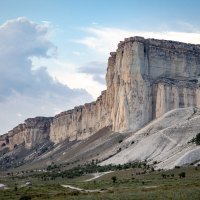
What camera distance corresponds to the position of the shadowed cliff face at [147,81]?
124531 mm

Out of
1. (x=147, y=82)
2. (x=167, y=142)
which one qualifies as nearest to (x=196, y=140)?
(x=167, y=142)

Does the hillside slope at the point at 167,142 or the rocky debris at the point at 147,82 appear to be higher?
the rocky debris at the point at 147,82

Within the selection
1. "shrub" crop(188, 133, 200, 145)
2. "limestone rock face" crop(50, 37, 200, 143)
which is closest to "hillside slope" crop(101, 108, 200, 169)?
"shrub" crop(188, 133, 200, 145)

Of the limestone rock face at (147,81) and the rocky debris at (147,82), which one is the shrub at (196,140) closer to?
the rocky debris at (147,82)

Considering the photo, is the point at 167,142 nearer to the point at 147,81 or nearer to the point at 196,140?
the point at 196,140

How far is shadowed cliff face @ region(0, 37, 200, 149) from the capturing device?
409ft

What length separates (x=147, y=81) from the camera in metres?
127

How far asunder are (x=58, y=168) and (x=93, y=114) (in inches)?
1833

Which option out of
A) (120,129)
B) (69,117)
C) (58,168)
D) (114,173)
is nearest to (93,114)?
(69,117)

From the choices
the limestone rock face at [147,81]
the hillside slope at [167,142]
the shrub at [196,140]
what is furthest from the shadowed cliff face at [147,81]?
the shrub at [196,140]

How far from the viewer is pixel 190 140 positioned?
3551 inches

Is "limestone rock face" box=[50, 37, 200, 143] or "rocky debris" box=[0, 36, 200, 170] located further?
"limestone rock face" box=[50, 37, 200, 143]

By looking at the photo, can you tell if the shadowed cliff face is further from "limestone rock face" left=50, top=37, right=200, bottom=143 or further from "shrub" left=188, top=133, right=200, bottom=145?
"shrub" left=188, top=133, right=200, bottom=145

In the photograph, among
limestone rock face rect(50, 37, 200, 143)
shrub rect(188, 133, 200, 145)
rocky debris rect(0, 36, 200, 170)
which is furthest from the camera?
limestone rock face rect(50, 37, 200, 143)
